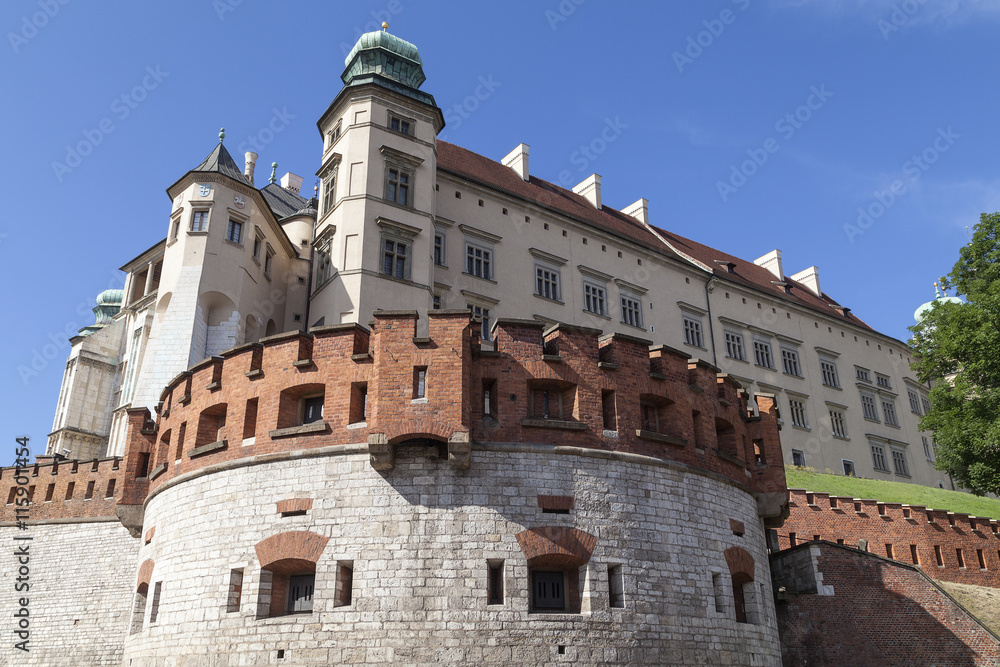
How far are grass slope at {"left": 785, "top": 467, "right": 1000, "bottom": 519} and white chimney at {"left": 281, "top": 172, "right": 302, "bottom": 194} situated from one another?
34994 mm

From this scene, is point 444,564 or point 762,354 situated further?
point 762,354

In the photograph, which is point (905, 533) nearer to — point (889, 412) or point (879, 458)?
point (879, 458)

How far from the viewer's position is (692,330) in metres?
45.7

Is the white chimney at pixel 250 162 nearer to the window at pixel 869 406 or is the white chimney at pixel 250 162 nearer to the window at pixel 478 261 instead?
the window at pixel 478 261

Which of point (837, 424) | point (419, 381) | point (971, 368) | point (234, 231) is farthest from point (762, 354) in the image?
point (419, 381)

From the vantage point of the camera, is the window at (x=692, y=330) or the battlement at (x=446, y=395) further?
the window at (x=692, y=330)

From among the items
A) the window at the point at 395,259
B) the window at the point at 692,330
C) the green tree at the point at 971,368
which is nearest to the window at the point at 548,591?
the window at the point at 395,259

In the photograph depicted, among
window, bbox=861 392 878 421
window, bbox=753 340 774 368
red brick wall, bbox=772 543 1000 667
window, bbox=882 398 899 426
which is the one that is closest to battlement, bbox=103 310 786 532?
red brick wall, bbox=772 543 1000 667

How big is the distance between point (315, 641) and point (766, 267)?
5183cm

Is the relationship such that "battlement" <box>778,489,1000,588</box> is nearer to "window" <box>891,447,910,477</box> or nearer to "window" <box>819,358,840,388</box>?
"window" <box>819,358,840,388</box>

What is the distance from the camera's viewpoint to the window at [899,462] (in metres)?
52.1

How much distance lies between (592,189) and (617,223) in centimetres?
307

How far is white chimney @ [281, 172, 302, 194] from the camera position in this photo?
175ft

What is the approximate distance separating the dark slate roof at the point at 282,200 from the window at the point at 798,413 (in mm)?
30398
